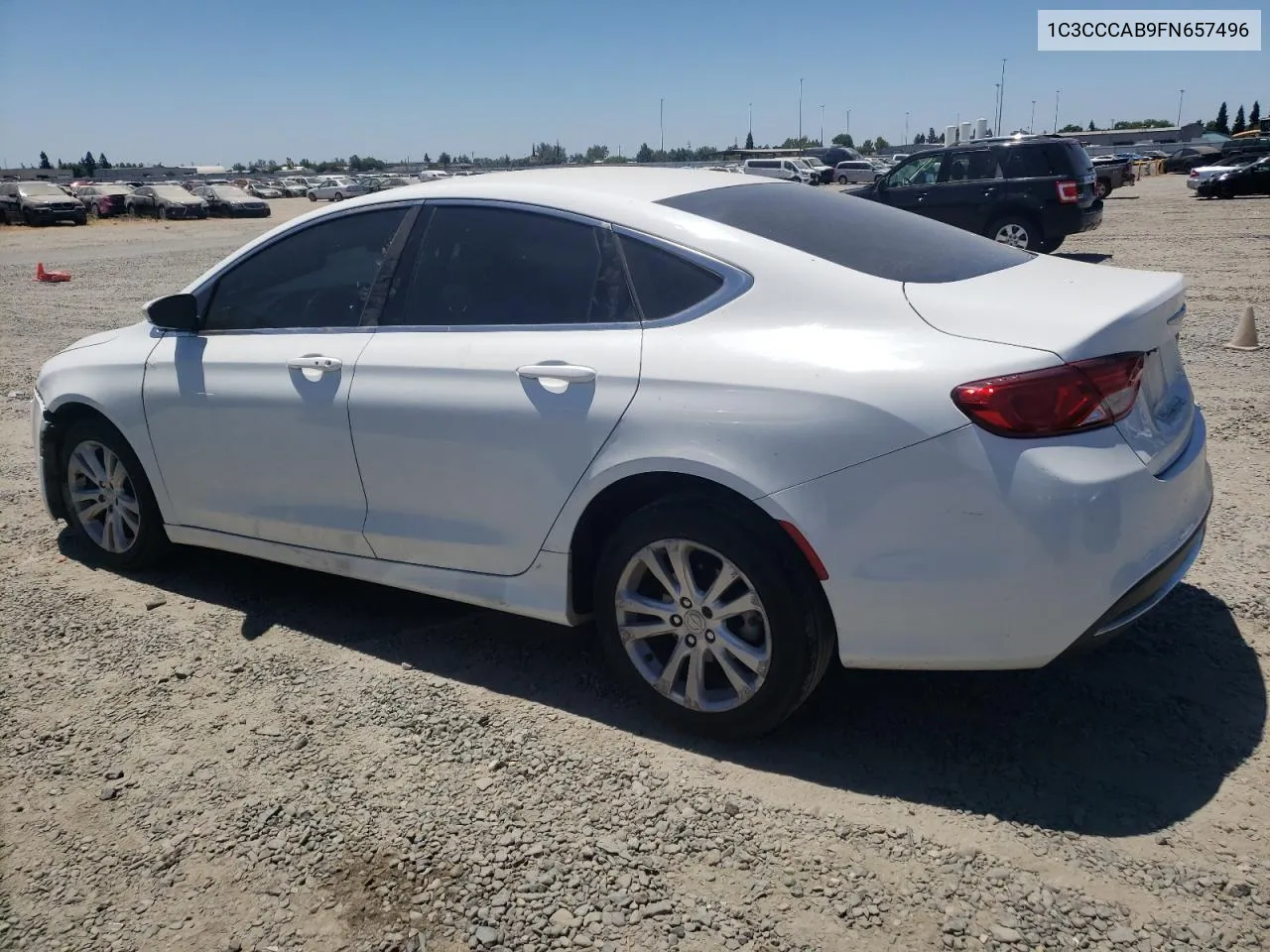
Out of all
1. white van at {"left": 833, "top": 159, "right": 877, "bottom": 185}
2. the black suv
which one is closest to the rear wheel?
the black suv

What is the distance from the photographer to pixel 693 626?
3229 mm

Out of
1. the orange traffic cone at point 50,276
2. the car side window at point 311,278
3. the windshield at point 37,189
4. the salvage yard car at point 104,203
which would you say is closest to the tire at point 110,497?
the car side window at point 311,278

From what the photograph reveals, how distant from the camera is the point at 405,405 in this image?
367 cm

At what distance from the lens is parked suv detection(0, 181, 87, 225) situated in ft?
123

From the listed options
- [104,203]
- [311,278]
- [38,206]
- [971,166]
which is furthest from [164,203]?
[311,278]

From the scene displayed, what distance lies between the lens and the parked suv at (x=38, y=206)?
37531 mm

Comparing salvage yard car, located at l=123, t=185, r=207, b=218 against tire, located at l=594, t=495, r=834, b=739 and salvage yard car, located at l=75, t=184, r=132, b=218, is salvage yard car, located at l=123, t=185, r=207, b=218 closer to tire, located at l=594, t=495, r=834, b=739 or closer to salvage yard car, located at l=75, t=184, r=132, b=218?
salvage yard car, located at l=75, t=184, r=132, b=218

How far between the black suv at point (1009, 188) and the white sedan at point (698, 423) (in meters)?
12.8

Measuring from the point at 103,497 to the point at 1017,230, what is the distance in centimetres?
1404

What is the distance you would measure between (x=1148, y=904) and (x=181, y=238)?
109ft

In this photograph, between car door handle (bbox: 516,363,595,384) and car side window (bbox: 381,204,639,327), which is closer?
car door handle (bbox: 516,363,595,384)

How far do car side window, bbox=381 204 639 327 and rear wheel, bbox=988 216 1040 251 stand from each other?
13447 mm

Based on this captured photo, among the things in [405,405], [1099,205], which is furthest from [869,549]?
[1099,205]

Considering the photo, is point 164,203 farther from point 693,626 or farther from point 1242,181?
point 693,626
